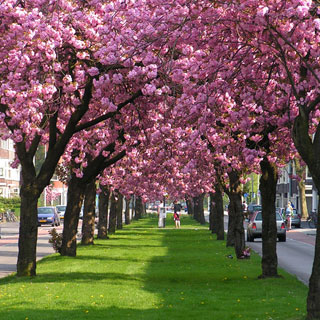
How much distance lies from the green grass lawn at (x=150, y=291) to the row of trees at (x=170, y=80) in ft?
4.82

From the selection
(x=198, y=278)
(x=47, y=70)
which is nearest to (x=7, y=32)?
(x=47, y=70)

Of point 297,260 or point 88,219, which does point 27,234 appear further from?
point 88,219

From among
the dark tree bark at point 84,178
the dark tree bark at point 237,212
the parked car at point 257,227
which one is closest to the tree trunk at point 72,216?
the dark tree bark at point 84,178

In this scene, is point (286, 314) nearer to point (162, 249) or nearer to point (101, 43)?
point (101, 43)

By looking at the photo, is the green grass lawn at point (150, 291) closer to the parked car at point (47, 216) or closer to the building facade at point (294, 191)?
the parked car at point (47, 216)

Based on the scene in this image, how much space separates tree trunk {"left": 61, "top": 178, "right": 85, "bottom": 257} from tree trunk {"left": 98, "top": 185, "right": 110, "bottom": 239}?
12.9 meters

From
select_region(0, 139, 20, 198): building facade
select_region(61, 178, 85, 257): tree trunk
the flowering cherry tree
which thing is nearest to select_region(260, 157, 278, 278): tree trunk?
the flowering cherry tree

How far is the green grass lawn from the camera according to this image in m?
13.1

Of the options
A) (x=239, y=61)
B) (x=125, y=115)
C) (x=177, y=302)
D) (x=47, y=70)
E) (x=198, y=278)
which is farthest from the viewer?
(x=125, y=115)

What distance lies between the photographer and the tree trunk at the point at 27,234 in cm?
1941

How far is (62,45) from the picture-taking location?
17.1 m

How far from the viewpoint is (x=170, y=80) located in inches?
688

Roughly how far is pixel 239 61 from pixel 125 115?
9.10 meters

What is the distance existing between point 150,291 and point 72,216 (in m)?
10.9
